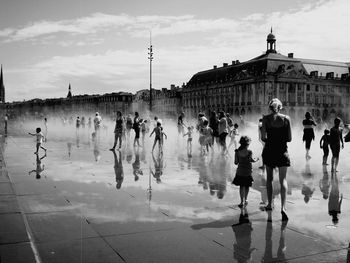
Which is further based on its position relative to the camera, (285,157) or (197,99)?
(197,99)

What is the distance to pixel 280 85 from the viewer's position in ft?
311

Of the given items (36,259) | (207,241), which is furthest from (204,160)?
(36,259)

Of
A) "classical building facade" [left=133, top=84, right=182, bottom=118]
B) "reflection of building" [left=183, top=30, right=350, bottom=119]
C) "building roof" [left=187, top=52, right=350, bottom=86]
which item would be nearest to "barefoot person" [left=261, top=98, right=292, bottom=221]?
"reflection of building" [left=183, top=30, right=350, bottom=119]

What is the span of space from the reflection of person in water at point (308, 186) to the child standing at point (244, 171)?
3.69 ft

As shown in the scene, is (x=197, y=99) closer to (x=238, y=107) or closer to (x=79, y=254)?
(x=238, y=107)

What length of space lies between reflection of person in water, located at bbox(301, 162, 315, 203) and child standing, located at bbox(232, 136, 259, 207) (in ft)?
3.69

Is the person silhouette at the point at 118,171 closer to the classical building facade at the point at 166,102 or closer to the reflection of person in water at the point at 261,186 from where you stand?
the reflection of person in water at the point at 261,186

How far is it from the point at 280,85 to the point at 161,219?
92.6 metres

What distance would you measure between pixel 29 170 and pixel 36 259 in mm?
6545

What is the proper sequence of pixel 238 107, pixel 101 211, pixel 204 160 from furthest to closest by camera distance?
pixel 238 107 < pixel 204 160 < pixel 101 211

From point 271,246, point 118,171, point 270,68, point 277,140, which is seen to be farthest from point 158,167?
point 270,68

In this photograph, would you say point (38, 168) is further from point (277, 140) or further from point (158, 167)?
point (277, 140)

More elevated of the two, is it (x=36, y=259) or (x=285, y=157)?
(x=285, y=157)

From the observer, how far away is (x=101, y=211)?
20.6 ft
